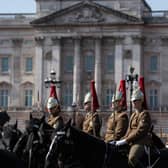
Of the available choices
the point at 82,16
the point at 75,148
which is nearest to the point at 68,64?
the point at 82,16

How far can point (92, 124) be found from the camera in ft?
55.7

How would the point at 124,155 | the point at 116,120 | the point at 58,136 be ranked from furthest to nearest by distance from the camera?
the point at 116,120
the point at 124,155
the point at 58,136

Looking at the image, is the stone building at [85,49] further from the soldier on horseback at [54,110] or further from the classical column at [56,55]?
the soldier on horseback at [54,110]

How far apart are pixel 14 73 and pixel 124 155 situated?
212 ft

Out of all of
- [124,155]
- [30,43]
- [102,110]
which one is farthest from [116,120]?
[30,43]

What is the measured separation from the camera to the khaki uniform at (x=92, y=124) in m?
16.8

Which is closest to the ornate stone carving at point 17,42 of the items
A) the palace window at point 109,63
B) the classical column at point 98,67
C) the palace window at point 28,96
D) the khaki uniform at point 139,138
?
the palace window at point 28,96

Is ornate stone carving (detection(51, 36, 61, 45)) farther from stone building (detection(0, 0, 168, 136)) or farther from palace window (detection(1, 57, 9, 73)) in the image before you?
palace window (detection(1, 57, 9, 73))

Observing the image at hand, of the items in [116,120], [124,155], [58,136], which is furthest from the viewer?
[116,120]

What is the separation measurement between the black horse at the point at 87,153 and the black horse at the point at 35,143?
0.74 meters

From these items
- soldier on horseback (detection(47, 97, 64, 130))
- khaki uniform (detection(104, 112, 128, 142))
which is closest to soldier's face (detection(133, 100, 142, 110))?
khaki uniform (detection(104, 112, 128, 142))

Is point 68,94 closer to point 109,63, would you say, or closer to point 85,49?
point 85,49

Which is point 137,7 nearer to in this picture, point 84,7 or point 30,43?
point 84,7

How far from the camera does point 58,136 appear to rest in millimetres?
12922
